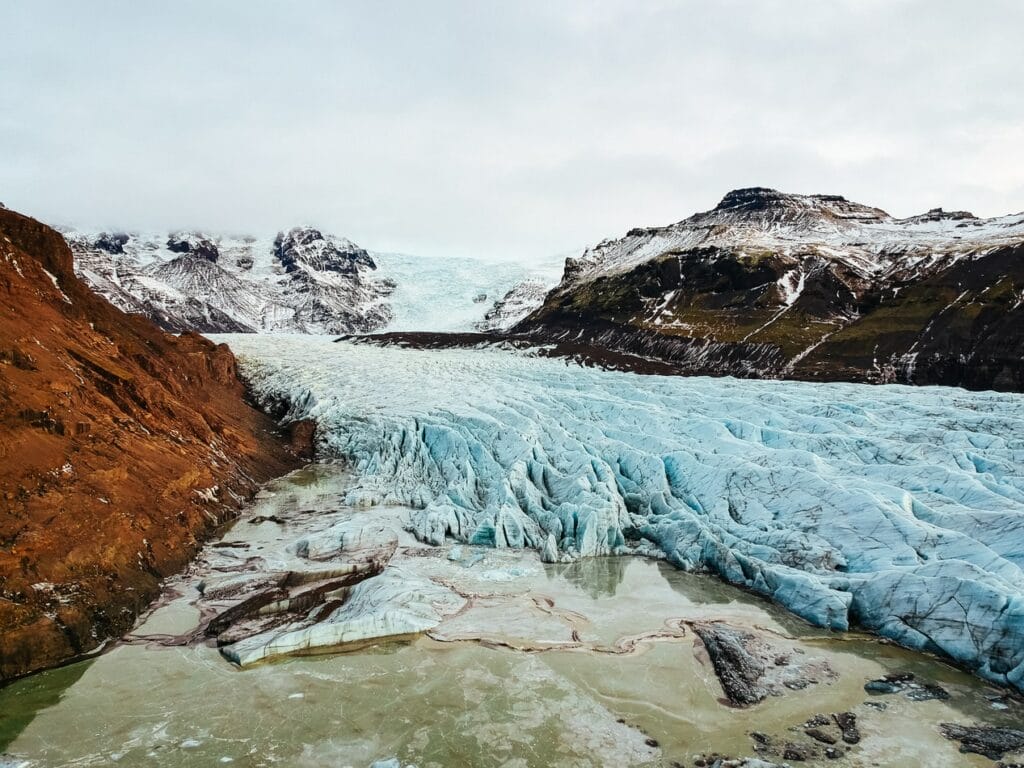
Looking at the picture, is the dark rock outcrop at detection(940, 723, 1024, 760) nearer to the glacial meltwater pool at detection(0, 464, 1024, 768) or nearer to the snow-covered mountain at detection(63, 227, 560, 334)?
the glacial meltwater pool at detection(0, 464, 1024, 768)

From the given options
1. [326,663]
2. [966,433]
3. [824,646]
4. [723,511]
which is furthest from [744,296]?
[326,663]

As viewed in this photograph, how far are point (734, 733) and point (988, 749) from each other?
3.24 m

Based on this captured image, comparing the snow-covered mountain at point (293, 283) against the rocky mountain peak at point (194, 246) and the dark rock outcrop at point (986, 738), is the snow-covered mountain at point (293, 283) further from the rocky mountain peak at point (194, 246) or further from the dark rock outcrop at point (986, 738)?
the dark rock outcrop at point (986, 738)

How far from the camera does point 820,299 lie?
63.6 m

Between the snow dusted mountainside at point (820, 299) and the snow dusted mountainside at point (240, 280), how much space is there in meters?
65.1

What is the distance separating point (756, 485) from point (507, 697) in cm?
996

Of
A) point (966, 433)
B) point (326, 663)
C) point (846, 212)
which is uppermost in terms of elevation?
point (846, 212)

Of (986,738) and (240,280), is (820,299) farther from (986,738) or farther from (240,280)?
(240,280)

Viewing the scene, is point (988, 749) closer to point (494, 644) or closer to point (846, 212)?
point (494, 644)

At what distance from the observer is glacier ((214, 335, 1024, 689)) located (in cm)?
1109

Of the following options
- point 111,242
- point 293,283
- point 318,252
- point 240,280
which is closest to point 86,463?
point 293,283

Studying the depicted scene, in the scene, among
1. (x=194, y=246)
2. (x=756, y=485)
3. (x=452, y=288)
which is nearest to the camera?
(x=756, y=485)

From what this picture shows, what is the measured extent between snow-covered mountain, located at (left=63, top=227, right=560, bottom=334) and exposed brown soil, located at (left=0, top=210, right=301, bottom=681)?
91.4 meters

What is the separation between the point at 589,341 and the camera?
7600 centimetres
